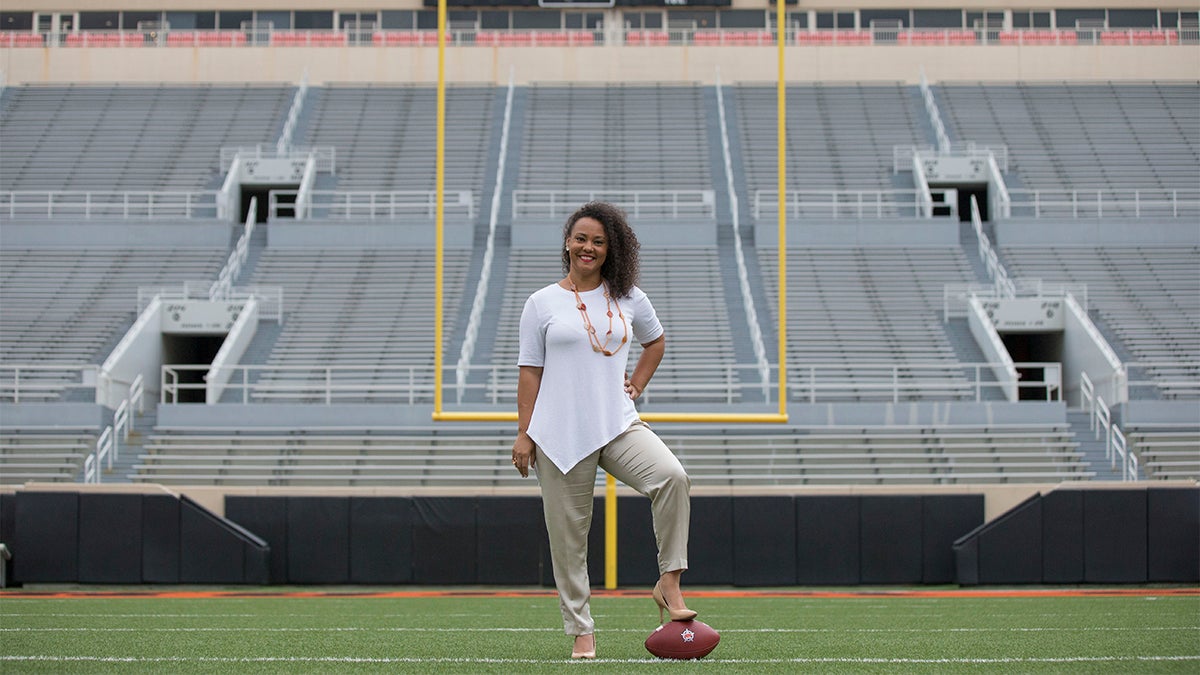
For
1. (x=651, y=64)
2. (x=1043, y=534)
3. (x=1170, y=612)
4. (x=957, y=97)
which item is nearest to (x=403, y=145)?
(x=651, y=64)

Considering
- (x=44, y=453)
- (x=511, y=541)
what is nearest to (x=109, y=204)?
(x=44, y=453)

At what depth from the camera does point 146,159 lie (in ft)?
85.1

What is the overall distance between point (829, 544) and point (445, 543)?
3.51 m

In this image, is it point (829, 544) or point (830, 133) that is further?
point (830, 133)

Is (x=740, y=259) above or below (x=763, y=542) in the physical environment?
above

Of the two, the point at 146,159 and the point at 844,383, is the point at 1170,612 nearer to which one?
the point at 844,383

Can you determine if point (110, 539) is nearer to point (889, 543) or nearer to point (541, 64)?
point (889, 543)

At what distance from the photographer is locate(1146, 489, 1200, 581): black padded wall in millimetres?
12023

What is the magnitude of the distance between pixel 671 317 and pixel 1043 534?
8.52 metres

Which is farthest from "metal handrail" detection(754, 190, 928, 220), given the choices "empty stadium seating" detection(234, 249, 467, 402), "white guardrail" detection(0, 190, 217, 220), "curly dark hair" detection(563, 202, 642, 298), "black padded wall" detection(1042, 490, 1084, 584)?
"curly dark hair" detection(563, 202, 642, 298)

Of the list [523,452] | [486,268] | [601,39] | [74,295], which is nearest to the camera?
[523,452]

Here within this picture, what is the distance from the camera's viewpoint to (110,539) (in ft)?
40.3

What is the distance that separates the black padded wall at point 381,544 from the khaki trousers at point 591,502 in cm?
842

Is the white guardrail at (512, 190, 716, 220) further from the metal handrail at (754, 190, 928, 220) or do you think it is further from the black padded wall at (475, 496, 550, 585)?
the black padded wall at (475, 496, 550, 585)
